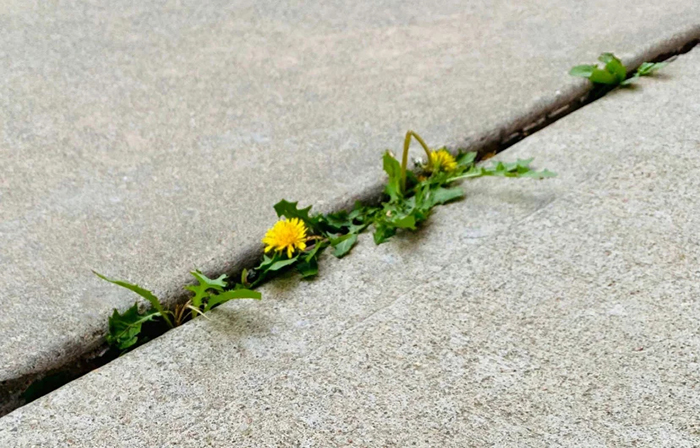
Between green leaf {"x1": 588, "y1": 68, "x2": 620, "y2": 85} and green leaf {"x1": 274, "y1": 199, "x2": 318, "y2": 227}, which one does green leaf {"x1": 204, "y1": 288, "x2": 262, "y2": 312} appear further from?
green leaf {"x1": 588, "y1": 68, "x2": 620, "y2": 85}

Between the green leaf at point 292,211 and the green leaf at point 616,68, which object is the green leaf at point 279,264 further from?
the green leaf at point 616,68

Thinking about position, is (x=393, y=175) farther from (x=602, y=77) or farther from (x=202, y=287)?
(x=602, y=77)

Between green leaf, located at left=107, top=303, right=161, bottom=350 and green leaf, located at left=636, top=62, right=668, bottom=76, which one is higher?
green leaf, located at left=107, top=303, right=161, bottom=350

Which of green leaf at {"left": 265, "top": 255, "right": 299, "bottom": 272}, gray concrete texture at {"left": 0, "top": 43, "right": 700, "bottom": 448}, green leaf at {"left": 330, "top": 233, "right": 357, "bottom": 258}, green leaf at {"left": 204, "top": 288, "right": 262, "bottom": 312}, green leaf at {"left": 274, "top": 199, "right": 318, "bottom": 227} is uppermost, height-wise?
green leaf at {"left": 274, "top": 199, "right": 318, "bottom": 227}

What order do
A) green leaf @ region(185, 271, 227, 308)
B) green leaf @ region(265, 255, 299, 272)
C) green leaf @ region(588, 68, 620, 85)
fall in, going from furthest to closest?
green leaf @ region(588, 68, 620, 85) < green leaf @ region(265, 255, 299, 272) < green leaf @ region(185, 271, 227, 308)

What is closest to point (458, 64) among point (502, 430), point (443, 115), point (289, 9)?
point (443, 115)

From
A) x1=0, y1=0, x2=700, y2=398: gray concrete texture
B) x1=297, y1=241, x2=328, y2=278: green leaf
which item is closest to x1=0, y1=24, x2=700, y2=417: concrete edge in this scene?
x1=0, y1=0, x2=700, y2=398: gray concrete texture

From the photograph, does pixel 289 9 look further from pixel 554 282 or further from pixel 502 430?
pixel 502 430
